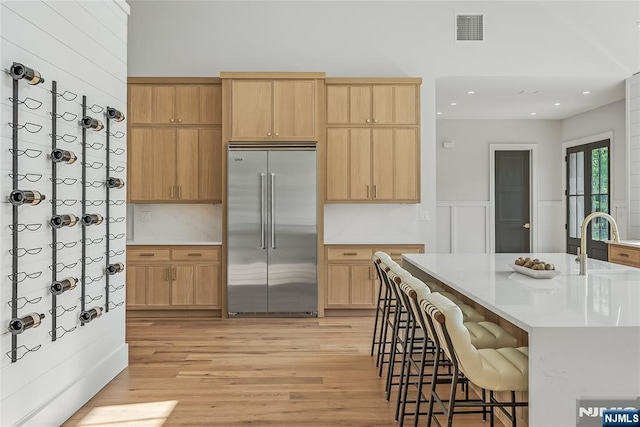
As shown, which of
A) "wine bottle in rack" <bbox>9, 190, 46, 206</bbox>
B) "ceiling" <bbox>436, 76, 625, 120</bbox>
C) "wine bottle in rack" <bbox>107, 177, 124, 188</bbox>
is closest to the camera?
"wine bottle in rack" <bbox>9, 190, 46, 206</bbox>

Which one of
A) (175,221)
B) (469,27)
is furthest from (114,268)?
(469,27)

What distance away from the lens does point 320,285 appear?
535cm

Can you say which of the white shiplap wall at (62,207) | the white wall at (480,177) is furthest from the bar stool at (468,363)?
the white wall at (480,177)

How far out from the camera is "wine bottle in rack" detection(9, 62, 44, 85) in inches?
90.4

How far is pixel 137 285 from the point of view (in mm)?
5363

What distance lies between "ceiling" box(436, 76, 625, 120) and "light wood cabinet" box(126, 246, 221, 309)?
349 centimetres

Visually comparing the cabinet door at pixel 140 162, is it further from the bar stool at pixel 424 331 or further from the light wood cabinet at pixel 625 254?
the light wood cabinet at pixel 625 254

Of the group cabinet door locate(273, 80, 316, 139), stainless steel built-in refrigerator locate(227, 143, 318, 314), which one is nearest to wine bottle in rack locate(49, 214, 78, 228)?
stainless steel built-in refrigerator locate(227, 143, 318, 314)

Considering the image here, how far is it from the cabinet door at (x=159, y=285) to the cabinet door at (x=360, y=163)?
220cm

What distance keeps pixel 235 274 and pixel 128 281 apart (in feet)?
3.79

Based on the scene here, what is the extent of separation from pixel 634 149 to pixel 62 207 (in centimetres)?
583

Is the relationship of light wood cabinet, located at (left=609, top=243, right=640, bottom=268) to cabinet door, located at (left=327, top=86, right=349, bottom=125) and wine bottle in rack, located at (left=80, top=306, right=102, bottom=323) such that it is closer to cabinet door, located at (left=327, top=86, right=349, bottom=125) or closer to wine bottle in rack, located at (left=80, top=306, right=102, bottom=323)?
cabinet door, located at (left=327, top=86, right=349, bottom=125)

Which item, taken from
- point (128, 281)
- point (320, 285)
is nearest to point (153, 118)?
point (128, 281)

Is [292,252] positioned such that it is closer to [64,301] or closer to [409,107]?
[409,107]
